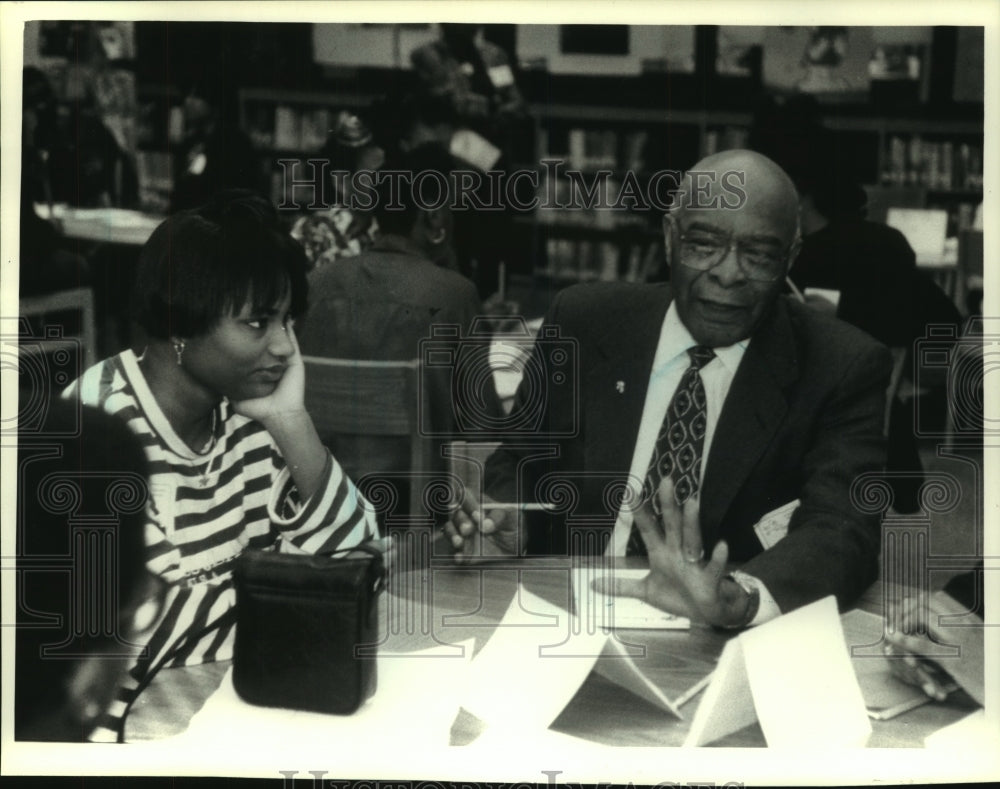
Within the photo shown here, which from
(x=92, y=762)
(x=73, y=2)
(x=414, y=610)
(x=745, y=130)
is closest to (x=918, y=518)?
(x=745, y=130)

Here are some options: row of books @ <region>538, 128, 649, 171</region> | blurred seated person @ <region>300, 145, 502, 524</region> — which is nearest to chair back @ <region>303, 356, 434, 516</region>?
blurred seated person @ <region>300, 145, 502, 524</region>

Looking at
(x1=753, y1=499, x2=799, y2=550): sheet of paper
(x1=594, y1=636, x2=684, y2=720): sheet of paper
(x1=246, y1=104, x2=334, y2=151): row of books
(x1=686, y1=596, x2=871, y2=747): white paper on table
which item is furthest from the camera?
(x1=246, y1=104, x2=334, y2=151): row of books

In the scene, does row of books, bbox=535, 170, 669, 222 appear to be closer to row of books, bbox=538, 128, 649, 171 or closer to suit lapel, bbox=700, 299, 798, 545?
row of books, bbox=538, 128, 649, 171

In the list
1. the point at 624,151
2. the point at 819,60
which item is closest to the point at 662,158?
the point at 624,151

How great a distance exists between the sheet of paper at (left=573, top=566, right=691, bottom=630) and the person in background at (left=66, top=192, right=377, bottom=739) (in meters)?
0.54

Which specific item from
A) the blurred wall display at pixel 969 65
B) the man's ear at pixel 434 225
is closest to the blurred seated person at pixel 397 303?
the man's ear at pixel 434 225

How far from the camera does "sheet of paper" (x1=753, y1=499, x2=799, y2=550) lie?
9.14ft

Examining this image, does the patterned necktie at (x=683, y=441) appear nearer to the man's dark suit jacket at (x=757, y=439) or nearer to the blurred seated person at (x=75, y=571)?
the man's dark suit jacket at (x=757, y=439)

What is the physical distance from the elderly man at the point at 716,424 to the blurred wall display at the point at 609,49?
0.29 metres

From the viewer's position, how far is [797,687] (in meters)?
2.83

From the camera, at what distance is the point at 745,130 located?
2863 mm

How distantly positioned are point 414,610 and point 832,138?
1516 millimetres

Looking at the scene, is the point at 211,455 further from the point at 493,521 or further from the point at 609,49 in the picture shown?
the point at 609,49

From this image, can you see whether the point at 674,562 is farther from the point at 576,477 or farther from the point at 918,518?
the point at 918,518
